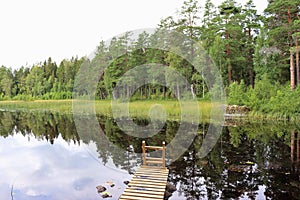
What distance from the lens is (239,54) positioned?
97.5 feet

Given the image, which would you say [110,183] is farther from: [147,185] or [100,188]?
[147,185]

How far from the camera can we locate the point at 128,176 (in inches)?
365

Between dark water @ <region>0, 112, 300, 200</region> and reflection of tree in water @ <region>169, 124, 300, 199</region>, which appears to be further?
dark water @ <region>0, 112, 300, 200</region>

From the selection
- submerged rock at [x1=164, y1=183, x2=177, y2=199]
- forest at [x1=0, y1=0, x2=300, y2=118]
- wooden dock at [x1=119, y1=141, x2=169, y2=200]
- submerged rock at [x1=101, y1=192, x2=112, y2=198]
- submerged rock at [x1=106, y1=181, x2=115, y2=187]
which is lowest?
submerged rock at [x1=101, y1=192, x2=112, y2=198]

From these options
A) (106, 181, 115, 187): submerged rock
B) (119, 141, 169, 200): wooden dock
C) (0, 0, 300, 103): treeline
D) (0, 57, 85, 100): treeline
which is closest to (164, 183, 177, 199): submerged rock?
(119, 141, 169, 200): wooden dock

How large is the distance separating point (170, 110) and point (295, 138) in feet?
40.7

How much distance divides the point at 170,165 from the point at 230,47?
21.7 meters

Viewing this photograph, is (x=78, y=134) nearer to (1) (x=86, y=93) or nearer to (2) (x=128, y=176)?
(2) (x=128, y=176)

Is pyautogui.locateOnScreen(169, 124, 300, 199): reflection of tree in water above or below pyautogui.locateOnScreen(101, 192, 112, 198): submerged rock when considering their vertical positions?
above

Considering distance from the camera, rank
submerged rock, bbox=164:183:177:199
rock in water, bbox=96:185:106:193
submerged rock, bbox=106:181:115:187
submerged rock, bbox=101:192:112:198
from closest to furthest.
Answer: submerged rock, bbox=164:183:177:199 → submerged rock, bbox=101:192:112:198 → rock in water, bbox=96:185:106:193 → submerged rock, bbox=106:181:115:187

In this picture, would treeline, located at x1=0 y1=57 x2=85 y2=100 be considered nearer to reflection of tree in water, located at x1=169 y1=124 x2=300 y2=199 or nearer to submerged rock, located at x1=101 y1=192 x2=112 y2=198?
reflection of tree in water, located at x1=169 y1=124 x2=300 y2=199

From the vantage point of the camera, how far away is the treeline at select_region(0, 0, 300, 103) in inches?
917

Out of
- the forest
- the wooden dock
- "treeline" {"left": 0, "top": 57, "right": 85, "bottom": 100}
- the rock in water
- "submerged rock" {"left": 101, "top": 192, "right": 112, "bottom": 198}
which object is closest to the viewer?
the wooden dock

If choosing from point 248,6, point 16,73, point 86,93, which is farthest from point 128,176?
point 16,73
